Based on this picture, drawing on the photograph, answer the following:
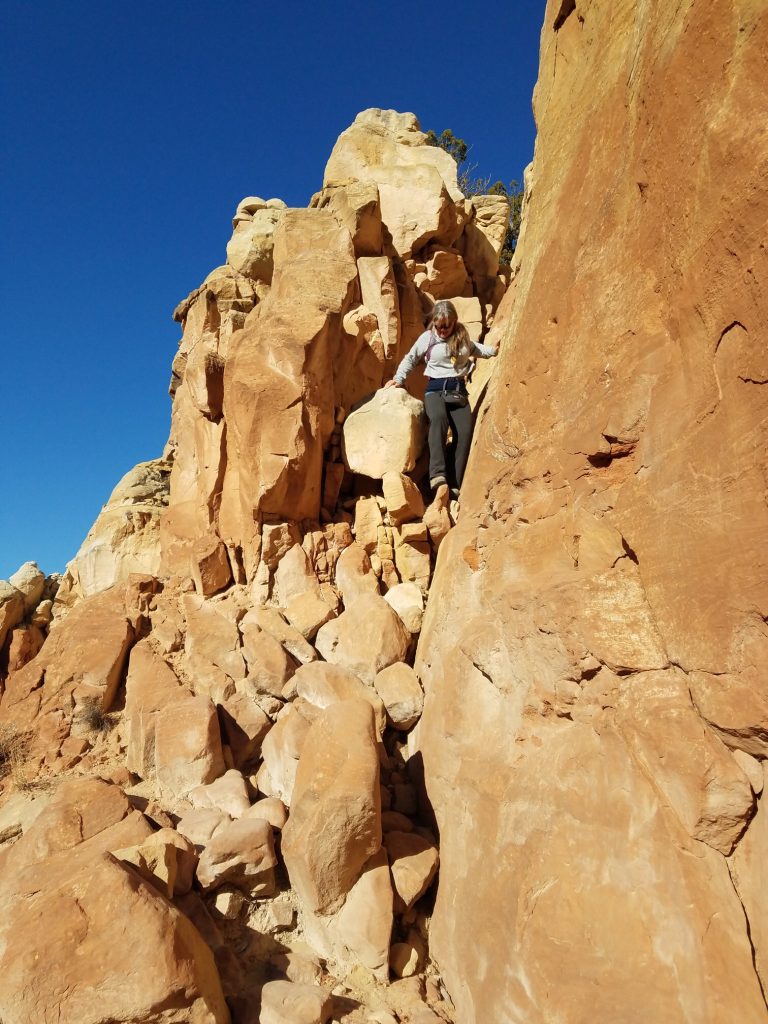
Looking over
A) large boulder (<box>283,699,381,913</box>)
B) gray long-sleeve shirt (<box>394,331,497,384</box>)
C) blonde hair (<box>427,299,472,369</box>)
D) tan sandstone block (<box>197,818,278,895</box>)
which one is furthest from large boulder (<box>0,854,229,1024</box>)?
blonde hair (<box>427,299,472,369</box>)

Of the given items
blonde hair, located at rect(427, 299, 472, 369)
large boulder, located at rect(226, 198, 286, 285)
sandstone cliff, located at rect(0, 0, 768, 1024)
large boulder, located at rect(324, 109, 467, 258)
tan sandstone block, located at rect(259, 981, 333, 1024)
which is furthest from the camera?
large boulder, located at rect(324, 109, 467, 258)

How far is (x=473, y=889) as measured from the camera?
438cm

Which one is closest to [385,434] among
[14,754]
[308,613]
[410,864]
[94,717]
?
[308,613]

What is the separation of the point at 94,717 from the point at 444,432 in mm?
5470

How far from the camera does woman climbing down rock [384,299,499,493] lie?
759 centimetres

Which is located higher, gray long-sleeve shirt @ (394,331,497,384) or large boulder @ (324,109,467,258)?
large boulder @ (324,109,467,258)

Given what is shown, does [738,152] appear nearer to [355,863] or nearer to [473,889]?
[473,889]

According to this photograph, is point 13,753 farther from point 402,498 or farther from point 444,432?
point 444,432

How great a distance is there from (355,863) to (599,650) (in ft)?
8.51

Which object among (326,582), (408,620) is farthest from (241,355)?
(408,620)

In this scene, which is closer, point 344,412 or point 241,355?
point 241,355

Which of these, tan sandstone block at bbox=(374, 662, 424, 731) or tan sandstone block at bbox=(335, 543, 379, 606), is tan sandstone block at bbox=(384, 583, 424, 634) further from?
tan sandstone block at bbox=(374, 662, 424, 731)

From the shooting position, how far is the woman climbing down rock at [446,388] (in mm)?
7594

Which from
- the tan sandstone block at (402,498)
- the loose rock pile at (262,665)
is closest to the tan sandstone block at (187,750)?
the loose rock pile at (262,665)
